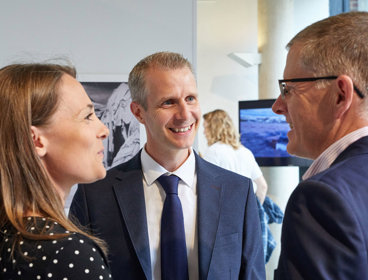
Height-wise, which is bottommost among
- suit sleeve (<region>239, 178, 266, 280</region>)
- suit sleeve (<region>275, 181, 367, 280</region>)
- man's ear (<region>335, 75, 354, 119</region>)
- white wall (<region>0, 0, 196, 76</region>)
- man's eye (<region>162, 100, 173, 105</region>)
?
suit sleeve (<region>239, 178, 266, 280</region>)

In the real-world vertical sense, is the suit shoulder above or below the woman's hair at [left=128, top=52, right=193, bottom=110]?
below

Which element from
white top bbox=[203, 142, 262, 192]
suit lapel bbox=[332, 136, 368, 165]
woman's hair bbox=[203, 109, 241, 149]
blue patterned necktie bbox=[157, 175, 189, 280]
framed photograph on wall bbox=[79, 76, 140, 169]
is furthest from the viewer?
woman's hair bbox=[203, 109, 241, 149]

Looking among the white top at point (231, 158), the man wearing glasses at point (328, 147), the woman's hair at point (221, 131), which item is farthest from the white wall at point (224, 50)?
the man wearing glasses at point (328, 147)

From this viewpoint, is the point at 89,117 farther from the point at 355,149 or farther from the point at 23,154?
the point at 355,149

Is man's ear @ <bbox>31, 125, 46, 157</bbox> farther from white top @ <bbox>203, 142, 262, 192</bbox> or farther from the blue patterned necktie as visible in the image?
white top @ <bbox>203, 142, 262, 192</bbox>

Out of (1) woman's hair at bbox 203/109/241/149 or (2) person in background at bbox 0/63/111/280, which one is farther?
(1) woman's hair at bbox 203/109/241/149

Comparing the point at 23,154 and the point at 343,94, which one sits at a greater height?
the point at 343,94

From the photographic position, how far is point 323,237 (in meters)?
1.07

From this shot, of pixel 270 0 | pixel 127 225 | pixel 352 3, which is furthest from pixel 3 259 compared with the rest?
pixel 270 0

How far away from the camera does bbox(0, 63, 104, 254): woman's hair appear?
1318mm

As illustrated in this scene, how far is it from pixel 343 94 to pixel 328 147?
15cm

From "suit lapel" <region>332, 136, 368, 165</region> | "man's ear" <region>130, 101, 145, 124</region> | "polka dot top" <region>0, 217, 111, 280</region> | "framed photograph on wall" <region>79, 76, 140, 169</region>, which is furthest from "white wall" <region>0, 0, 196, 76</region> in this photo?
"suit lapel" <region>332, 136, 368, 165</region>

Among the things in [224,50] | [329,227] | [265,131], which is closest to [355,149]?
[329,227]

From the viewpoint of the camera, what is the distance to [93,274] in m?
1.21
